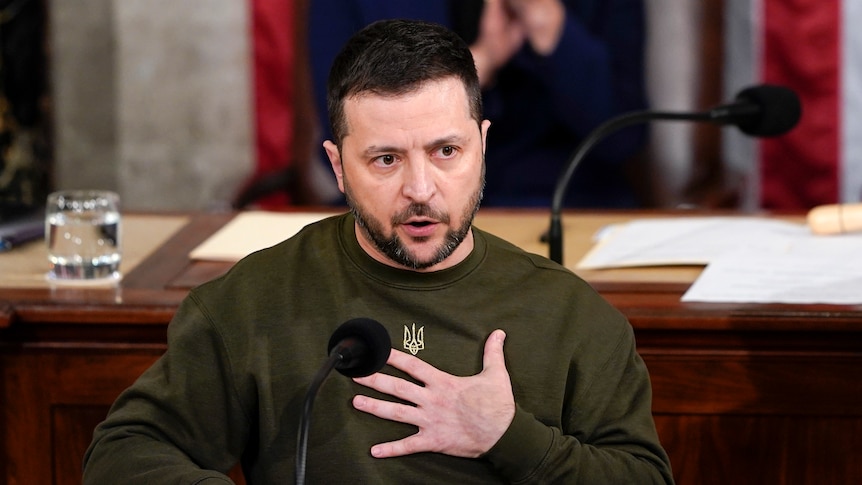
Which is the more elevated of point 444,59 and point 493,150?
point 444,59

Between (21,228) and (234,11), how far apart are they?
1566 mm

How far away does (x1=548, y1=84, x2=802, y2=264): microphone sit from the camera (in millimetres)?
1995

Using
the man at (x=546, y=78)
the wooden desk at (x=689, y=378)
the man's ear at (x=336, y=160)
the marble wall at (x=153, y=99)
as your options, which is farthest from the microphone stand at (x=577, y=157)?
the marble wall at (x=153, y=99)

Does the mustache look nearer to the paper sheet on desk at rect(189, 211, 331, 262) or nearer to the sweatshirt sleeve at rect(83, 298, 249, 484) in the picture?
the sweatshirt sleeve at rect(83, 298, 249, 484)

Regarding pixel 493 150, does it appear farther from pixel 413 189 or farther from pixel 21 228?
pixel 413 189

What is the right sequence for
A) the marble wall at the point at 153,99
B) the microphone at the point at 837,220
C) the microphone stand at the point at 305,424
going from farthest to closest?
the marble wall at the point at 153,99 < the microphone at the point at 837,220 < the microphone stand at the point at 305,424

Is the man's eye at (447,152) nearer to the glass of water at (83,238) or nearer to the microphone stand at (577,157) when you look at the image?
the microphone stand at (577,157)

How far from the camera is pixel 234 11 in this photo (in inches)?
145

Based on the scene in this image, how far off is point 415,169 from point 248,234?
3.03ft

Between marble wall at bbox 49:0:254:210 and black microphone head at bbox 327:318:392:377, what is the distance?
103 inches

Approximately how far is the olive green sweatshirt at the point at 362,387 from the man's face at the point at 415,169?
2.6 inches

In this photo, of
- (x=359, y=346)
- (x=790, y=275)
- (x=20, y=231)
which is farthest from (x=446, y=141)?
(x=20, y=231)

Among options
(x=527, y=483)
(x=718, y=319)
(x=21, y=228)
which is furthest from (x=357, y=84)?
(x=21, y=228)

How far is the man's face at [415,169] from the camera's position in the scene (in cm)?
131
